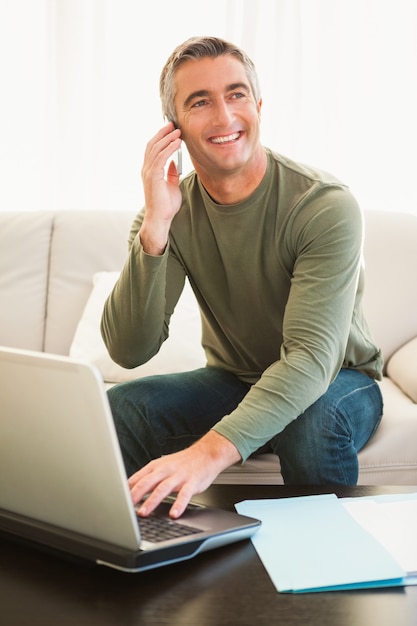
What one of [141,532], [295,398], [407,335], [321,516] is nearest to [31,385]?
[141,532]

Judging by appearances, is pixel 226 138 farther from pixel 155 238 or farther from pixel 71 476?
pixel 71 476

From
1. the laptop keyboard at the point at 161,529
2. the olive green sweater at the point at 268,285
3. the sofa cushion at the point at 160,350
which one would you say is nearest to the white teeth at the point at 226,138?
the olive green sweater at the point at 268,285

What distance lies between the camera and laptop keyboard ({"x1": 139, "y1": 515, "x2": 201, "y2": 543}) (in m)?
1.07

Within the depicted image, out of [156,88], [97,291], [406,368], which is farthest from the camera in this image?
[156,88]

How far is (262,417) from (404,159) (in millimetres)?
1974

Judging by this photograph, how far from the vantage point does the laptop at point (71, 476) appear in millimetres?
950

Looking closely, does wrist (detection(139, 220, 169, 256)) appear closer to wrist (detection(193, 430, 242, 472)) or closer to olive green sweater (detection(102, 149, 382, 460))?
olive green sweater (detection(102, 149, 382, 460))

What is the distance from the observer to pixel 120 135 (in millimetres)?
3330

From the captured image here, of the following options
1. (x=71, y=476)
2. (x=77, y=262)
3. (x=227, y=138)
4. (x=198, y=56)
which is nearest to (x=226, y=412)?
(x=227, y=138)

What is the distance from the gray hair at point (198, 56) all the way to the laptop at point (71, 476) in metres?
1.03

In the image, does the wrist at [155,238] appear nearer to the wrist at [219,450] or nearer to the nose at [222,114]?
the nose at [222,114]

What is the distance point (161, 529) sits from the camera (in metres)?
1.10

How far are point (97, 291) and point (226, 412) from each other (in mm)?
903

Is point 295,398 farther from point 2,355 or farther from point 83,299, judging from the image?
point 83,299
